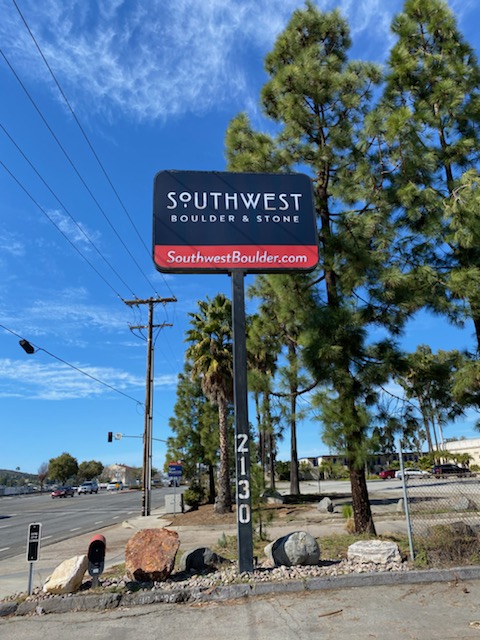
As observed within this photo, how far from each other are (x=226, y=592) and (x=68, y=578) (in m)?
2.19

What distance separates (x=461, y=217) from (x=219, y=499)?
16364mm

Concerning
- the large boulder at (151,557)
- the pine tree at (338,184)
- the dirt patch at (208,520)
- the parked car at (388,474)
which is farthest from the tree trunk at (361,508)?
the parked car at (388,474)

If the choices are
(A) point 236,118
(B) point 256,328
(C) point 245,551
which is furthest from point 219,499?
(A) point 236,118

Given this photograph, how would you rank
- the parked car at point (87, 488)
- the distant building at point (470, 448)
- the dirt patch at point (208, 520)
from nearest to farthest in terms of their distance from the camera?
the dirt patch at point (208, 520) → the distant building at point (470, 448) → the parked car at point (87, 488)

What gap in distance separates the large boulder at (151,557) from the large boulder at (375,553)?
281 cm

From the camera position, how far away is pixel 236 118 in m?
11.6

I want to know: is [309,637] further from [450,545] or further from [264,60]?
[264,60]

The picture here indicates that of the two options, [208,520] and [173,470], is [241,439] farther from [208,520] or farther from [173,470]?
[173,470]

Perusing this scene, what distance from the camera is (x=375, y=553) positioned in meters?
7.24

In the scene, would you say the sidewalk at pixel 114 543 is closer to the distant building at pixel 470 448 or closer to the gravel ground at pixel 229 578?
the gravel ground at pixel 229 578

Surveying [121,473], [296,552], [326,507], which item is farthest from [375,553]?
[121,473]

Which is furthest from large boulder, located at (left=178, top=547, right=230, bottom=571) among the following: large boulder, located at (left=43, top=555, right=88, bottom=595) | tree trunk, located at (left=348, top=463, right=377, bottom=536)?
tree trunk, located at (left=348, top=463, right=377, bottom=536)

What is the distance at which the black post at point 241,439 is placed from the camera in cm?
732

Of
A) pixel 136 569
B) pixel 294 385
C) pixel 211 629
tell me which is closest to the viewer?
pixel 211 629
